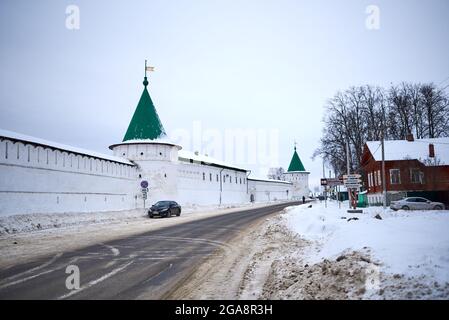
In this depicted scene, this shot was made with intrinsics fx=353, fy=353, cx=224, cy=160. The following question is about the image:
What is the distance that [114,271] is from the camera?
7.96 meters

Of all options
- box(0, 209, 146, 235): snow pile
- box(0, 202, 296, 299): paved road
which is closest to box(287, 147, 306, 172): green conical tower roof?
box(0, 209, 146, 235): snow pile

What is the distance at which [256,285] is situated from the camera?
22.3 ft

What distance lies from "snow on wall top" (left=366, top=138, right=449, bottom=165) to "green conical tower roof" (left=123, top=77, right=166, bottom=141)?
2262 centimetres

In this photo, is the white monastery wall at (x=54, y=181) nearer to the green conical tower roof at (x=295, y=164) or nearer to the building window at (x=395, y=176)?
the building window at (x=395, y=176)

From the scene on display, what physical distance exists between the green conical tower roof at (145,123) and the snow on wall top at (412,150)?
22621mm

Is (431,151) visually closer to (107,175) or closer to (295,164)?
(107,175)

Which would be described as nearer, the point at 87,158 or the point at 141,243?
the point at 141,243

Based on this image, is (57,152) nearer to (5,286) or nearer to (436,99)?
(5,286)

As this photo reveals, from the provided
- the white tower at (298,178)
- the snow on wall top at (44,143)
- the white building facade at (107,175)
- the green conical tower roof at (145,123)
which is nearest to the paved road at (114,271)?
the white building facade at (107,175)

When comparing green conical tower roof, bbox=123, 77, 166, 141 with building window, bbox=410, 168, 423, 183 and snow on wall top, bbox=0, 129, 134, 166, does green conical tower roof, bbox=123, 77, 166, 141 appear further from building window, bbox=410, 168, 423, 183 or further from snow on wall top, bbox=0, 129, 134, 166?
building window, bbox=410, 168, 423, 183

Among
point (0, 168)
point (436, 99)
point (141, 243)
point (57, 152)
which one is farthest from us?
point (436, 99)
